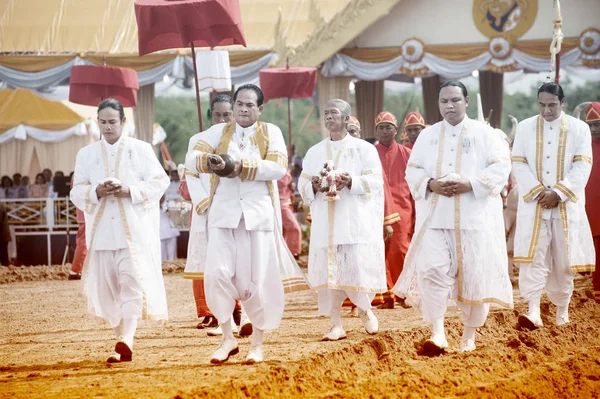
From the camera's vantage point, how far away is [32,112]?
85.1 feet

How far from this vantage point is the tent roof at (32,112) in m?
25.5

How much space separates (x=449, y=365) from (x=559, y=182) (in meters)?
2.69

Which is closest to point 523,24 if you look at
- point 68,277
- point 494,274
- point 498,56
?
point 498,56

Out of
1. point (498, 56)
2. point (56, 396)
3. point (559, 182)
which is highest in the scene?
point (498, 56)

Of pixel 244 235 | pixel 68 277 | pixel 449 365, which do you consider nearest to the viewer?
pixel 449 365

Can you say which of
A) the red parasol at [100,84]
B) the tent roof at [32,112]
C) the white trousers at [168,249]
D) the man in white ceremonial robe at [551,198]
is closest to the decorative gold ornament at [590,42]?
the white trousers at [168,249]

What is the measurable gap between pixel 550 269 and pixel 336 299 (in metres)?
1.88

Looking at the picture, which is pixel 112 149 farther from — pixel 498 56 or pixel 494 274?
pixel 498 56

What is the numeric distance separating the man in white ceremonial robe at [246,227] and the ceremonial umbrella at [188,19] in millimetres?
Answer: 1813

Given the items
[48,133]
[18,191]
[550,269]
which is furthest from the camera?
[48,133]

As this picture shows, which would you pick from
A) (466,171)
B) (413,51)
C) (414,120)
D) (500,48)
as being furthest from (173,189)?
(466,171)

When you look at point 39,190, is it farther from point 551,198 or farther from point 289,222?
point 551,198

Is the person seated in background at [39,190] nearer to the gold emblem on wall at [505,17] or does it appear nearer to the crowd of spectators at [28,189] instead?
the crowd of spectators at [28,189]

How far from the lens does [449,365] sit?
6.58 metres
